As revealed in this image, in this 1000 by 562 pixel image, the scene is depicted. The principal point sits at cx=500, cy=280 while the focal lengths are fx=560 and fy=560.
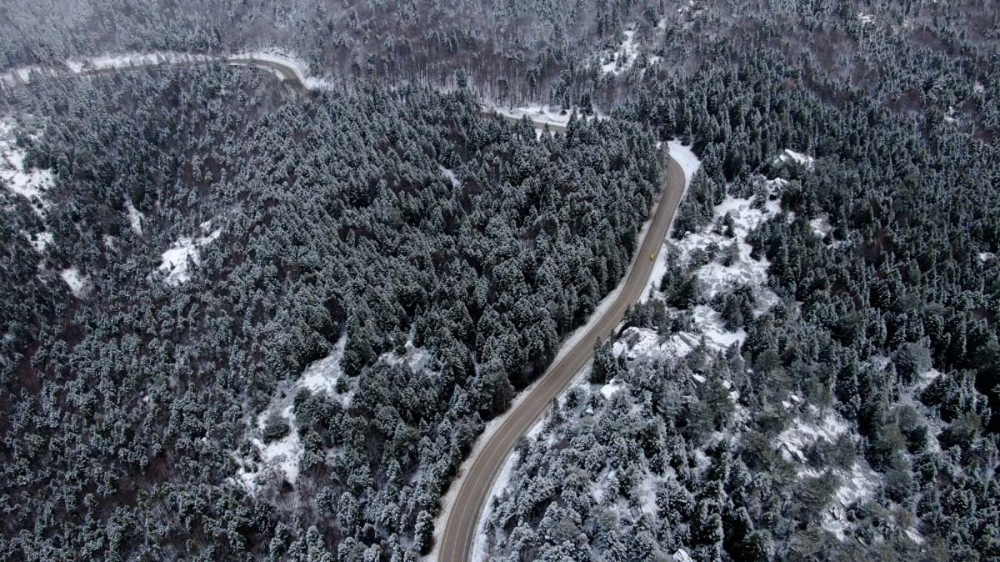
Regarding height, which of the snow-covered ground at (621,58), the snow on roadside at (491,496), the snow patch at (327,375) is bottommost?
the snow on roadside at (491,496)

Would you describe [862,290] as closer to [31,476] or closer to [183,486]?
[183,486]

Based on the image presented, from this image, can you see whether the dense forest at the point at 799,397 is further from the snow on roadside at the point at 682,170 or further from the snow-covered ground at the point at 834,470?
the snow on roadside at the point at 682,170

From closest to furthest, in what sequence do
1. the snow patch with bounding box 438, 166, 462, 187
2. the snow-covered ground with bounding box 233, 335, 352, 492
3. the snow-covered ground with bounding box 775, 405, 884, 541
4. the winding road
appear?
the snow-covered ground with bounding box 775, 405, 884, 541 < the winding road < the snow-covered ground with bounding box 233, 335, 352, 492 < the snow patch with bounding box 438, 166, 462, 187

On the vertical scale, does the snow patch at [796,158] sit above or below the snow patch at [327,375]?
above

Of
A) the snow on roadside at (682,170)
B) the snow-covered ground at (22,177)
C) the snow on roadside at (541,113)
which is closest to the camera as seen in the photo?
the snow on roadside at (682,170)

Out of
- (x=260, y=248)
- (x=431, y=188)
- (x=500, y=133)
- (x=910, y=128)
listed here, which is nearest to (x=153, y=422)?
(x=260, y=248)

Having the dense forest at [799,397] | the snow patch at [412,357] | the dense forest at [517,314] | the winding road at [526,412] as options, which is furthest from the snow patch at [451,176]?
the dense forest at [799,397]

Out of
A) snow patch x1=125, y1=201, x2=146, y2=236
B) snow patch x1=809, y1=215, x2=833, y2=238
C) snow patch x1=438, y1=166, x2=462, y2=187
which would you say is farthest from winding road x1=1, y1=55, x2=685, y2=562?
snow patch x1=125, y1=201, x2=146, y2=236

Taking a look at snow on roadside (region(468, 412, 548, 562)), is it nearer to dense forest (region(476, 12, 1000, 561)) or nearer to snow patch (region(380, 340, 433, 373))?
dense forest (region(476, 12, 1000, 561))
